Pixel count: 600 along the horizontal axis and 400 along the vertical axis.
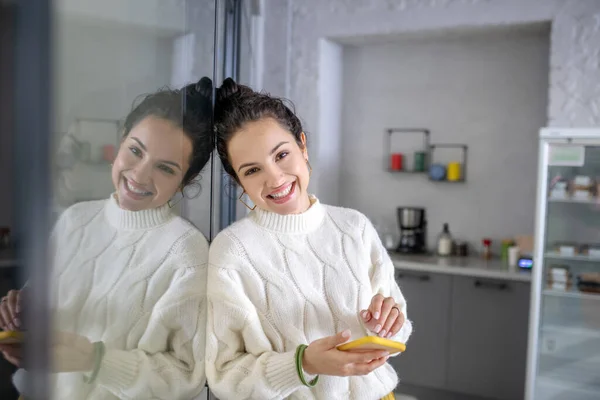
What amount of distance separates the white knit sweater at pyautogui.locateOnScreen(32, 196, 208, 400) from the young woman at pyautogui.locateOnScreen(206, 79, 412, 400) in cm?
5

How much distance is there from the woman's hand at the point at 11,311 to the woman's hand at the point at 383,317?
2.17 feet

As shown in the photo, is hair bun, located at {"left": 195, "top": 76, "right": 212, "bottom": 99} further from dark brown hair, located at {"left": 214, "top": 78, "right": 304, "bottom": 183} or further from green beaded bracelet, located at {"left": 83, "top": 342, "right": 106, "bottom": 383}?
green beaded bracelet, located at {"left": 83, "top": 342, "right": 106, "bottom": 383}

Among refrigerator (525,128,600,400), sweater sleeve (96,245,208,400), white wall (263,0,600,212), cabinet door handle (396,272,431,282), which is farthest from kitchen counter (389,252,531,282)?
sweater sleeve (96,245,208,400)

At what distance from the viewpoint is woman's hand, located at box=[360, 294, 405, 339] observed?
97 cm

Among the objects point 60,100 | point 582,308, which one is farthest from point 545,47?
point 60,100

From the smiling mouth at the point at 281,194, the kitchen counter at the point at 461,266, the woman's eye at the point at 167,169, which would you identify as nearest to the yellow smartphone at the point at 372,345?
the smiling mouth at the point at 281,194

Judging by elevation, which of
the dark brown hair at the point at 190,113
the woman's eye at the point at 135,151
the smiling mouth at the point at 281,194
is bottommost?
the smiling mouth at the point at 281,194

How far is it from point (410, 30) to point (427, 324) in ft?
5.08

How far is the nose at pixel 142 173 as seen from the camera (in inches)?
23.0

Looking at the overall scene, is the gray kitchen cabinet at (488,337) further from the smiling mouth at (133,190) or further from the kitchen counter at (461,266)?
the smiling mouth at (133,190)

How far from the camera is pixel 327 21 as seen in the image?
3322 millimetres

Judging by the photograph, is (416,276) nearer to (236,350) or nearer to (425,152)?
(425,152)

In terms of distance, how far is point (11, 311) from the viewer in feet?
1.28

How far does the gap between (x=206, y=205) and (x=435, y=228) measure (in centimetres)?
271
